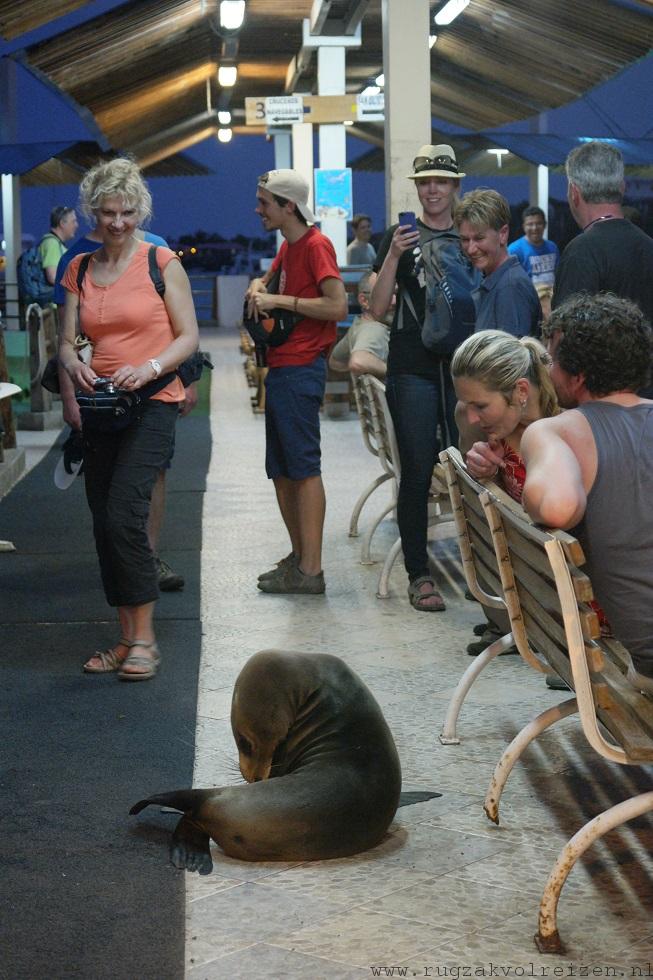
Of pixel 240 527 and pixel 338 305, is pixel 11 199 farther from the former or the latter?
pixel 338 305

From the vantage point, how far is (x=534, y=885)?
10.1 ft

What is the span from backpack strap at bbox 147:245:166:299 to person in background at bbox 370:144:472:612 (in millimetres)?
1175

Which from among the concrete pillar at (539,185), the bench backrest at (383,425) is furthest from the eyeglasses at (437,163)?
the concrete pillar at (539,185)

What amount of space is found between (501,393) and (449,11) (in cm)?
1209

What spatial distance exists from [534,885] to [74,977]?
1.03m

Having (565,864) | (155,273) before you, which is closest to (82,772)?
(565,864)

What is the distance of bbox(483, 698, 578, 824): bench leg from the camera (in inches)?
133

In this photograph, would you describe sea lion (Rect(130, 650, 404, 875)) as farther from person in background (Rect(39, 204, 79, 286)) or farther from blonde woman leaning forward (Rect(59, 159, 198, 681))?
person in background (Rect(39, 204, 79, 286))

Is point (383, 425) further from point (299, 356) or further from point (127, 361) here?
point (127, 361)

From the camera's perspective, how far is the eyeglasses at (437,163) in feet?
18.4

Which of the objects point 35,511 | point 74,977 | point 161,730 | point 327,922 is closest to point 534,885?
point 327,922

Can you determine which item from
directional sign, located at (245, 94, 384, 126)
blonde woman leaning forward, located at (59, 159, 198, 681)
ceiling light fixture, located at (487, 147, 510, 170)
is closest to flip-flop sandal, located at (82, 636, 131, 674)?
blonde woman leaning forward, located at (59, 159, 198, 681)

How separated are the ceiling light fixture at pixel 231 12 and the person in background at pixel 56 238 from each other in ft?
9.21

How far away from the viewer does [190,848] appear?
3.26m
